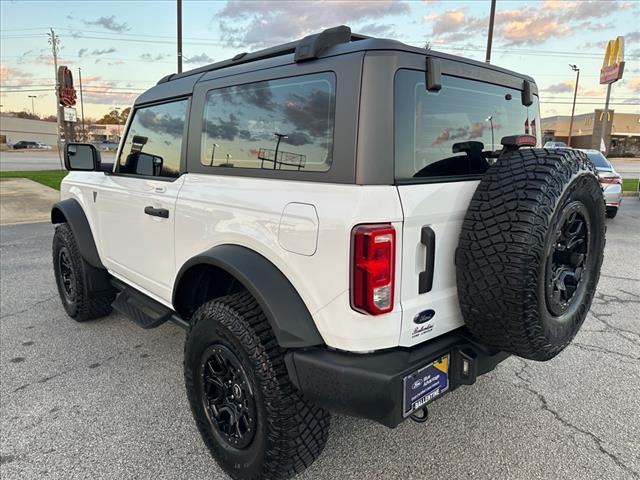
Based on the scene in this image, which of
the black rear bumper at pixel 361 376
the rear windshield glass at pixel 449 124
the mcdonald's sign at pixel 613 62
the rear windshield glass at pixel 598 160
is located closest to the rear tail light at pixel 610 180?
the rear windshield glass at pixel 598 160

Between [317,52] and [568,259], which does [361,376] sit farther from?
[317,52]

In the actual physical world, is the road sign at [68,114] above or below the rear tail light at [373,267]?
above

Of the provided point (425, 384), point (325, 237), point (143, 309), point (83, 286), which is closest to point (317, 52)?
point (325, 237)

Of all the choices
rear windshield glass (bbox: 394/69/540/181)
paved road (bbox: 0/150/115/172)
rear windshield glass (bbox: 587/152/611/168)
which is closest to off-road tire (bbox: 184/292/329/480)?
rear windshield glass (bbox: 394/69/540/181)

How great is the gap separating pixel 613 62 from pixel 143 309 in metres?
35.9

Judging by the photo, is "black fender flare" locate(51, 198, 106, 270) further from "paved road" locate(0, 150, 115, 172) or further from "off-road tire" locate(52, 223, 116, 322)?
"paved road" locate(0, 150, 115, 172)

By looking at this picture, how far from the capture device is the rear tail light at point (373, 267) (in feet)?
5.59

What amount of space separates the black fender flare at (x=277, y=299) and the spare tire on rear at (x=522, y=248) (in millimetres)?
676

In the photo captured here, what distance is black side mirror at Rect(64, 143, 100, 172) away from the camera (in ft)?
11.4

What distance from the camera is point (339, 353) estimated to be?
1.87 m

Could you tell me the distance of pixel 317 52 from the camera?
1976mm

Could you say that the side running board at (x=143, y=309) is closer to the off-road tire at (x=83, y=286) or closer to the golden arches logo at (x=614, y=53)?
the off-road tire at (x=83, y=286)

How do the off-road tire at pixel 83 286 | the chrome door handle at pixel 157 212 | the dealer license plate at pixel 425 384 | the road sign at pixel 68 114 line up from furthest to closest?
the road sign at pixel 68 114
the off-road tire at pixel 83 286
the chrome door handle at pixel 157 212
the dealer license plate at pixel 425 384

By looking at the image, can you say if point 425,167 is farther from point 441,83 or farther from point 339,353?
point 339,353
